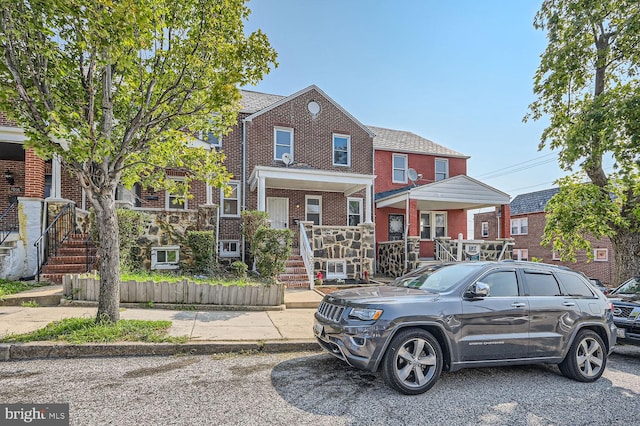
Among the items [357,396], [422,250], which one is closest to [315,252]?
[422,250]

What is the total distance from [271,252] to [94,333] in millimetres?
5181

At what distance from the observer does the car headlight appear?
412 centimetres

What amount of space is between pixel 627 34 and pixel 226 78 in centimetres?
1049

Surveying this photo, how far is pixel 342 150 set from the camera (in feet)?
51.6

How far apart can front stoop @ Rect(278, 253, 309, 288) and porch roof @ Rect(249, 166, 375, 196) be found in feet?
9.72

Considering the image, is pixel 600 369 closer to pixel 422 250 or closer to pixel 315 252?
pixel 315 252

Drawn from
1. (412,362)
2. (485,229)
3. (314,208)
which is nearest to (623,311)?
(412,362)

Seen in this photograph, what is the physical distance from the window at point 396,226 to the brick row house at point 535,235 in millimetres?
9716

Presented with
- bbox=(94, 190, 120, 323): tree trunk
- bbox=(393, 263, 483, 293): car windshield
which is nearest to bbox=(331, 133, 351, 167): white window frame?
bbox=(393, 263, 483, 293): car windshield

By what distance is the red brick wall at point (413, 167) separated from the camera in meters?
17.5

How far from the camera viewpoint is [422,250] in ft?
58.8

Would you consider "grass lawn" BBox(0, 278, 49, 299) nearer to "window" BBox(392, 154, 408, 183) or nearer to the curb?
the curb

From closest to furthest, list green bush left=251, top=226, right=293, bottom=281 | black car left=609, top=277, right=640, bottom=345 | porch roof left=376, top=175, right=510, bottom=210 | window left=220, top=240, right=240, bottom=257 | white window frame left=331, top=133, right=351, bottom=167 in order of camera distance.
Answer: black car left=609, top=277, right=640, bottom=345
green bush left=251, top=226, right=293, bottom=281
window left=220, top=240, right=240, bottom=257
porch roof left=376, top=175, right=510, bottom=210
white window frame left=331, top=133, right=351, bottom=167

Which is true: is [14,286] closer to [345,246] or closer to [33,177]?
[33,177]
